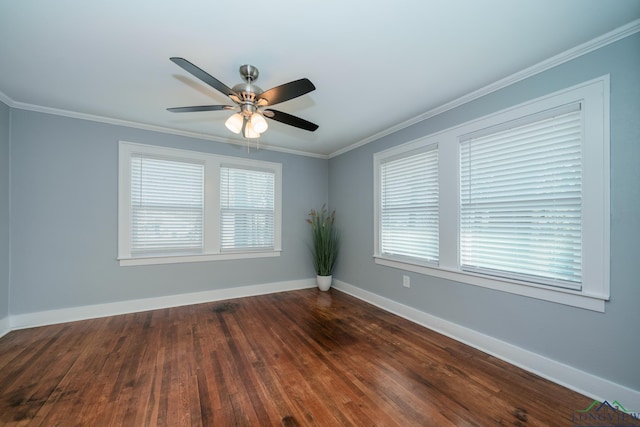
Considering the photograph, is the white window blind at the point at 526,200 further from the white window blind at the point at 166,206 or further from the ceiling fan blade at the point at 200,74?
the white window blind at the point at 166,206

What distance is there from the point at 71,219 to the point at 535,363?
197 inches

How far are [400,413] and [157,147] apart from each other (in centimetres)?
399

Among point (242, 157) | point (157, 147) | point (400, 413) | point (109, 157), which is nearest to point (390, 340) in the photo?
point (400, 413)

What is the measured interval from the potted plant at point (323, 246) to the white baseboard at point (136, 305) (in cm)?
45

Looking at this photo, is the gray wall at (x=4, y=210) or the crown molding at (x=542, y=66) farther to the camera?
the gray wall at (x=4, y=210)

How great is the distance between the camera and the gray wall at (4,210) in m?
2.62

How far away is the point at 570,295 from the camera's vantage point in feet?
6.10

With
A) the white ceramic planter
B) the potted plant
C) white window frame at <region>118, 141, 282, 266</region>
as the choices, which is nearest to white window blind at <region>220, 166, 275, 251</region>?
white window frame at <region>118, 141, 282, 266</region>

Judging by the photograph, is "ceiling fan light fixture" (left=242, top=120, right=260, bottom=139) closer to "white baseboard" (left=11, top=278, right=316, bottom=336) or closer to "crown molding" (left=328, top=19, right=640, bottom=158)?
"crown molding" (left=328, top=19, right=640, bottom=158)

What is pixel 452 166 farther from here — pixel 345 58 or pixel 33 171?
pixel 33 171

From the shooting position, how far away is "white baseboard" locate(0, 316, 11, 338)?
8.59 ft

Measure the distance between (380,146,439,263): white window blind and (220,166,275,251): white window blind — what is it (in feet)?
6.30

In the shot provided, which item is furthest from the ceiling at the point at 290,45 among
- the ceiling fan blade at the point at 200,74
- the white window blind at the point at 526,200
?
the white window blind at the point at 526,200

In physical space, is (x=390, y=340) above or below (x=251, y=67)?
below
